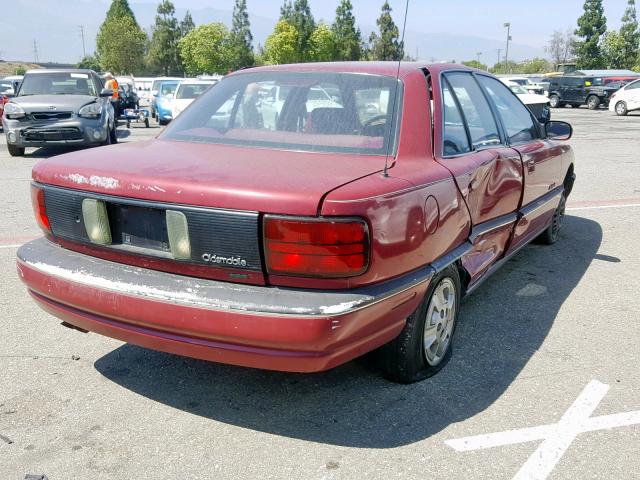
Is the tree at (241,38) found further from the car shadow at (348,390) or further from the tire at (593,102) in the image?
the car shadow at (348,390)

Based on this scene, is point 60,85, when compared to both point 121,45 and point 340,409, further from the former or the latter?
point 121,45

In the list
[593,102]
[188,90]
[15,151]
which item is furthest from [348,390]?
[593,102]

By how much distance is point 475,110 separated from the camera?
4031mm

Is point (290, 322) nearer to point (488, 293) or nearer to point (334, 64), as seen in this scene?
point (334, 64)

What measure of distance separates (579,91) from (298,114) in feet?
106

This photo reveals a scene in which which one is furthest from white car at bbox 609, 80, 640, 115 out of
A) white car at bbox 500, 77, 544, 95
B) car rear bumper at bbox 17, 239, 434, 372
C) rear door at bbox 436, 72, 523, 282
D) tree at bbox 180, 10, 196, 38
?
tree at bbox 180, 10, 196, 38

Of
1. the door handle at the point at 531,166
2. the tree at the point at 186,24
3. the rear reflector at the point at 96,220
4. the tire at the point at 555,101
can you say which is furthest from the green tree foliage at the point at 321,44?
the rear reflector at the point at 96,220

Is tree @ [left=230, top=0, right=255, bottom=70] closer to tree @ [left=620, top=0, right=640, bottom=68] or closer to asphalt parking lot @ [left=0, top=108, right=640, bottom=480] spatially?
tree @ [left=620, top=0, right=640, bottom=68]

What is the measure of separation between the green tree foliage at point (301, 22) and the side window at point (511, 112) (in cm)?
7325

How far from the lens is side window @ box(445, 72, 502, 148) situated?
3.85m

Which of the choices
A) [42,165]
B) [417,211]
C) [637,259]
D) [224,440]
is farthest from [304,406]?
[637,259]

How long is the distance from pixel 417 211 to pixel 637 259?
3.70 meters

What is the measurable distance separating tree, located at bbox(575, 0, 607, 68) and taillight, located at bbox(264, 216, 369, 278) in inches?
2441

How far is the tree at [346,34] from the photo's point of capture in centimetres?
8144
